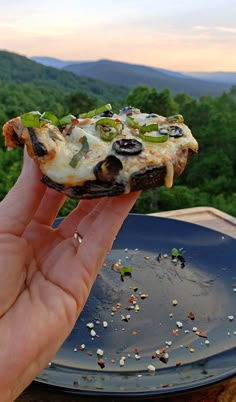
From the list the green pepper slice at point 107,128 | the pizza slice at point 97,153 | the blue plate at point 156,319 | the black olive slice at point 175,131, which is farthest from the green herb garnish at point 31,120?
the blue plate at point 156,319

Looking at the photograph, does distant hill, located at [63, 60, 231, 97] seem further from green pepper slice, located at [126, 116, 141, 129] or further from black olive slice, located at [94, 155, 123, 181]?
black olive slice, located at [94, 155, 123, 181]

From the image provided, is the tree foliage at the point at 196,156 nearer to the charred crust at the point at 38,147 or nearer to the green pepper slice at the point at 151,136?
the green pepper slice at the point at 151,136

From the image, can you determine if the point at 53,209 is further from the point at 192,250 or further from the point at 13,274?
the point at 192,250

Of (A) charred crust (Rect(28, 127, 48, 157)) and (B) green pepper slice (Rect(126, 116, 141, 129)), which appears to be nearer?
(A) charred crust (Rect(28, 127, 48, 157))

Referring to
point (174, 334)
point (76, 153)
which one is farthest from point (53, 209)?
point (174, 334)

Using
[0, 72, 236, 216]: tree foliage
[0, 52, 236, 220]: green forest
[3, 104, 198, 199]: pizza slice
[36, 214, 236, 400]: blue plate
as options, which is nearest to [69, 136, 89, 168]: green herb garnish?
→ [3, 104, 198, 199]: pizza slice

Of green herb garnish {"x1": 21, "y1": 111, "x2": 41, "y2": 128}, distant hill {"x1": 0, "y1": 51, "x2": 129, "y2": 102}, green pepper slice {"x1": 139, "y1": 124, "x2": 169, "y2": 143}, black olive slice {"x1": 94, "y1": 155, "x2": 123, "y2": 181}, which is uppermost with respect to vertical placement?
green herb garnish {"x1": 21, "y1": 111, "x2": 41, "y2": 128}
